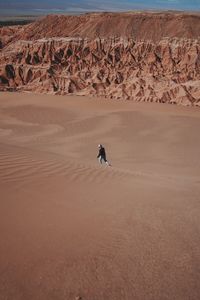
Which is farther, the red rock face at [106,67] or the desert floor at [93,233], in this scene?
the red rock face at [106,67]

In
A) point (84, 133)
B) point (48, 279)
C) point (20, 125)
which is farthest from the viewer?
point (20, 125)

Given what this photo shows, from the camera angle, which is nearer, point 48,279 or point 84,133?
point 48,279

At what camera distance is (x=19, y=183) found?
8148 mm

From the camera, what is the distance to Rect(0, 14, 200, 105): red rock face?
34.4 m

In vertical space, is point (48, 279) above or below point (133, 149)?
above

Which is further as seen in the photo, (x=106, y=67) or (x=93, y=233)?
(x=106, y=67)

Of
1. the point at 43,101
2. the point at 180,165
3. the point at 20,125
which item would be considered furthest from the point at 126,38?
the point at 180,165

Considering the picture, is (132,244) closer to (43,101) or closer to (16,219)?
(16,219)

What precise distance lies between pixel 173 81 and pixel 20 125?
1455 cm

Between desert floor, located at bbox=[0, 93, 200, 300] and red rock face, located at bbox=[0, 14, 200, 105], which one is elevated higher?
desert floor, located at bbox=[0, 93, 200, 300]

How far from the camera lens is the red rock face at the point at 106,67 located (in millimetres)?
34438

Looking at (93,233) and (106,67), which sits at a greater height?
(93,233)

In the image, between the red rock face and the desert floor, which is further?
the red rock face

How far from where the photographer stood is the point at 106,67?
39.0 metres
